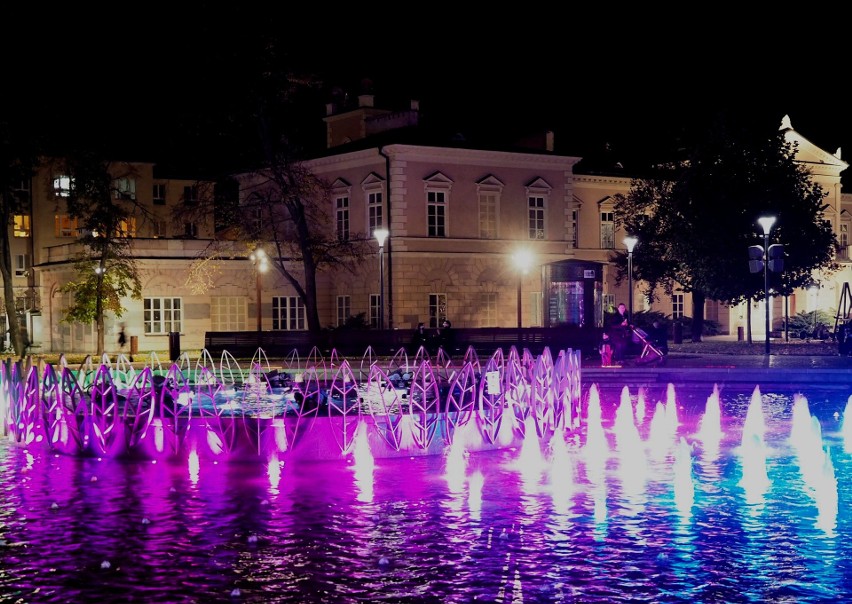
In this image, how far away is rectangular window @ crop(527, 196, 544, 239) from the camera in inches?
2034

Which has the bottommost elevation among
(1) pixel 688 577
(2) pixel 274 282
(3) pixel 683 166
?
(1) pixel 688 577

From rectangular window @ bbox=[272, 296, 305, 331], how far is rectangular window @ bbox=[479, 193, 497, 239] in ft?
28.1

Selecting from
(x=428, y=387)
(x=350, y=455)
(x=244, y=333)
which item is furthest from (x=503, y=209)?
(x=350, y=455)

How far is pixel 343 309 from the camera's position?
51.3 meters

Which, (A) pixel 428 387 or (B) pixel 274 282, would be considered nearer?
(A) pixel 428 387

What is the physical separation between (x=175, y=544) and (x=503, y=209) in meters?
40.5

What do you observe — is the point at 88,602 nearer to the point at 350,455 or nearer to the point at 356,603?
the point at 356,603

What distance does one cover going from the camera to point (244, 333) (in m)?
40.2

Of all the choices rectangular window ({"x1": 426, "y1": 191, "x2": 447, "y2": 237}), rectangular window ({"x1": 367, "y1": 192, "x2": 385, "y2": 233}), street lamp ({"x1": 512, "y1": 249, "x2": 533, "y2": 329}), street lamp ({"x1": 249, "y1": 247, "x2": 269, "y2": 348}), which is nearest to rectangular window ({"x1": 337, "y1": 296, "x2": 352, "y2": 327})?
rectangular window ({"x1": 367, "y1": 192, "x2": 385, "y2": 233})

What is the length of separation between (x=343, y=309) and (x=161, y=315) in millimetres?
8111

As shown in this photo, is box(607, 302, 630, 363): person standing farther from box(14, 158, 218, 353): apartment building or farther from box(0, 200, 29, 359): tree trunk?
box(0, 200, 29, 359): tree trunk

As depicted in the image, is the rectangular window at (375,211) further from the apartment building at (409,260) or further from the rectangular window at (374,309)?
the rectangular window at (374,309)

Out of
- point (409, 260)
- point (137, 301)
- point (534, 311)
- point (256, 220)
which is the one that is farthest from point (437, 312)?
point (137, 301)

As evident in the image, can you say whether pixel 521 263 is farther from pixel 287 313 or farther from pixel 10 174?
pixel 10 174
